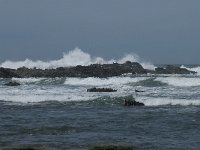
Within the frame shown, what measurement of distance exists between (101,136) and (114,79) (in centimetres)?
3780

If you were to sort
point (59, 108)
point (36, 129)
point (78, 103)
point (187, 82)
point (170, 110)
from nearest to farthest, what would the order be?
1. point (36, 129)
2. point (170, 110)
3. point (59, 108)
4. point (78, 103)
5. point (187, 82)

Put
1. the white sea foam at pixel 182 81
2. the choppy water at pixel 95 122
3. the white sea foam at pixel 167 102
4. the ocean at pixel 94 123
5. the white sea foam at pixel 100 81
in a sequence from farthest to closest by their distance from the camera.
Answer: the white sea foam at pixel 100 81 → the white sea foam at pixel 182 81 → the white sea foam at pixel 167 102 → the choppy water at pixel 95 122 → the ocean at pixel 94 123

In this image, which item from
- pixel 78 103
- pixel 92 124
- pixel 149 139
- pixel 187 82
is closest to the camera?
pixel 149 139

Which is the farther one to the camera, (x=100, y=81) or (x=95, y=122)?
(x=100, y=81)

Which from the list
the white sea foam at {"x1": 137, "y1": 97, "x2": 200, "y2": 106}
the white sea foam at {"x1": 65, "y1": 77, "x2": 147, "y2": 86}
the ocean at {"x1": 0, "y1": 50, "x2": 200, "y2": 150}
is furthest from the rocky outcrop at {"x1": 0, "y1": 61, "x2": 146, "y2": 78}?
the white sea foam at {"x1": 137, "y1": 97, "x2": 200, "y2": 106}

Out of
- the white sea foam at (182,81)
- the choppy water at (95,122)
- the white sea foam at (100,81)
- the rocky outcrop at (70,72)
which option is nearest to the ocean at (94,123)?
the choppy water at (95,122)

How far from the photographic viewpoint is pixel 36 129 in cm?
1930

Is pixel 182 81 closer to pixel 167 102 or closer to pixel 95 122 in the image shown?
pixel 167 102

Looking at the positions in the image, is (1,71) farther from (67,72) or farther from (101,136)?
(101,136)

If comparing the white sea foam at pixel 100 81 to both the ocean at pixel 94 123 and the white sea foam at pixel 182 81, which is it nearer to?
the white sea foam at pixel 182 81

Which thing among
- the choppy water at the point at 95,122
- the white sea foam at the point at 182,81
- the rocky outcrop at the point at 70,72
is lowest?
the choppy water at the point at 95,122

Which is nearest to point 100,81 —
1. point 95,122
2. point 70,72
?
point 70,72

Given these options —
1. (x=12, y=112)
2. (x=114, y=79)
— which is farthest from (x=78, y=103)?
(x=114, y=79)

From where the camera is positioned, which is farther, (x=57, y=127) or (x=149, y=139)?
(x=57, y=127)
